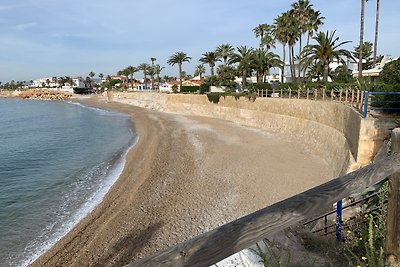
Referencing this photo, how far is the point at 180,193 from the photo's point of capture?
1334cm

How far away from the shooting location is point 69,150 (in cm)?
2502

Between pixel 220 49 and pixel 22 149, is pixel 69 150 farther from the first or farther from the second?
pixel 220 49

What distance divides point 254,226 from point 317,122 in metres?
21.0

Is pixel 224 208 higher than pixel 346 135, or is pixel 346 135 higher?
pixel 346 135

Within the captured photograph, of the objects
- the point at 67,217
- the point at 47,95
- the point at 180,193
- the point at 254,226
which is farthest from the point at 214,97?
the point at 47,95

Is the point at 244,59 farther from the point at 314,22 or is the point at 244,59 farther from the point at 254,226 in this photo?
the point at 254,226

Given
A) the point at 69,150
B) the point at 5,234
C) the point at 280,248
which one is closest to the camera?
the point at 280,248

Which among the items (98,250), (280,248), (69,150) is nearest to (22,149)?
(69,150)

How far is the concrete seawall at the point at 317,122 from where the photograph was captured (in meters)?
10.5

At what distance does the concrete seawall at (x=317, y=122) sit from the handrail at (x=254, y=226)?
364 inches

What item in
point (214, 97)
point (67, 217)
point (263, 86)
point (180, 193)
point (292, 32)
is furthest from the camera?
point (214, 97)

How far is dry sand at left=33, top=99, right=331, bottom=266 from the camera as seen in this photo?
9.24m

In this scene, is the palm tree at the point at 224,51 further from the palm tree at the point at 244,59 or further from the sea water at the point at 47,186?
the sea water at the point at 47,186

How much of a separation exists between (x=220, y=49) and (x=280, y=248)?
61.7 m
